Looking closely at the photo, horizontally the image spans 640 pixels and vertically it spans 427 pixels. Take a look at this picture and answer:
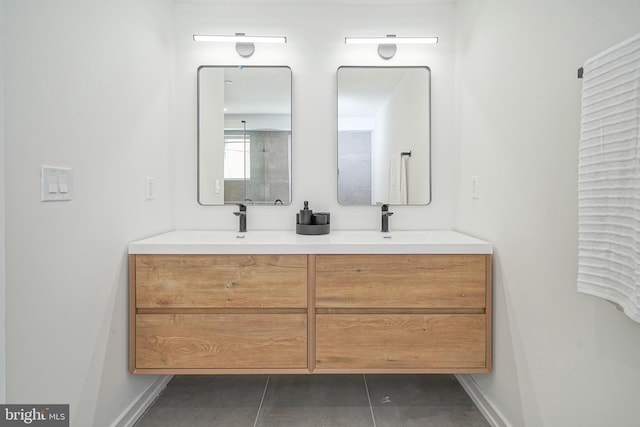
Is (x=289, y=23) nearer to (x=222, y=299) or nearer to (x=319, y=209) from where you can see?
(x=319, y=209)

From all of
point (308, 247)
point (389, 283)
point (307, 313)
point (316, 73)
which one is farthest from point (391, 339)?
point (316, 73)

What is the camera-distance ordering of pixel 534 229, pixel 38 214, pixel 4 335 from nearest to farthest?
pixel 4 335 → pixel 38 214 → pixel 534 229

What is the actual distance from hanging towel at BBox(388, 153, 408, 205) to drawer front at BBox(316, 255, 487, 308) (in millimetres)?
663

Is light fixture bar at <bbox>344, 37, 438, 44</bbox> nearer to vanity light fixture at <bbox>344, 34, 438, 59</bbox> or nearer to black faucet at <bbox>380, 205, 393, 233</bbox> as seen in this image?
vanity light fixture at <bbox>344, 34, 438, 59</bbox>

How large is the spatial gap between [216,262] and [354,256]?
2.13 feet

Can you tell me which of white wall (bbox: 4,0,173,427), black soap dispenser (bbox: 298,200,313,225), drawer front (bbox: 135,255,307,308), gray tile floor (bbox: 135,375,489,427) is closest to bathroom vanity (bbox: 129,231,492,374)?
drawer front (bbox: 135,255,307,308)

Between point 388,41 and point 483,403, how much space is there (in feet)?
6.98

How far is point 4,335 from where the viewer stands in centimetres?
105

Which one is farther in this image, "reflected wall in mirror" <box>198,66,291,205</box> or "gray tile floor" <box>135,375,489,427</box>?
"reflected wall in mirror" <box>198,66,291,205</box>

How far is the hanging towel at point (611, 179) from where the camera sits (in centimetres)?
87

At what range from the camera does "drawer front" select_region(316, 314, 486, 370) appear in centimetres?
169

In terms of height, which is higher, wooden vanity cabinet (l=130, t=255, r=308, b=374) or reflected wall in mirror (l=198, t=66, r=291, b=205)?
reflected wall in mirror (l=198, t=66, r=291, b=205)

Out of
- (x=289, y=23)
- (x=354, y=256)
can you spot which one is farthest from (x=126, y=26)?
(x=354, y=256)

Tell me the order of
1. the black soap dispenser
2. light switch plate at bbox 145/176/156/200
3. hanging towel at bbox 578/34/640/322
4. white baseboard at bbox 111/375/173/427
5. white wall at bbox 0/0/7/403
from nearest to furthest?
hanging towel at bbox 578/34/640/322
white wall at bbox 0/0/7/403
white baseboard at bbox 111/375/173/427
light switch plate at bbox 145/176/156/200
the black soap dispenser
